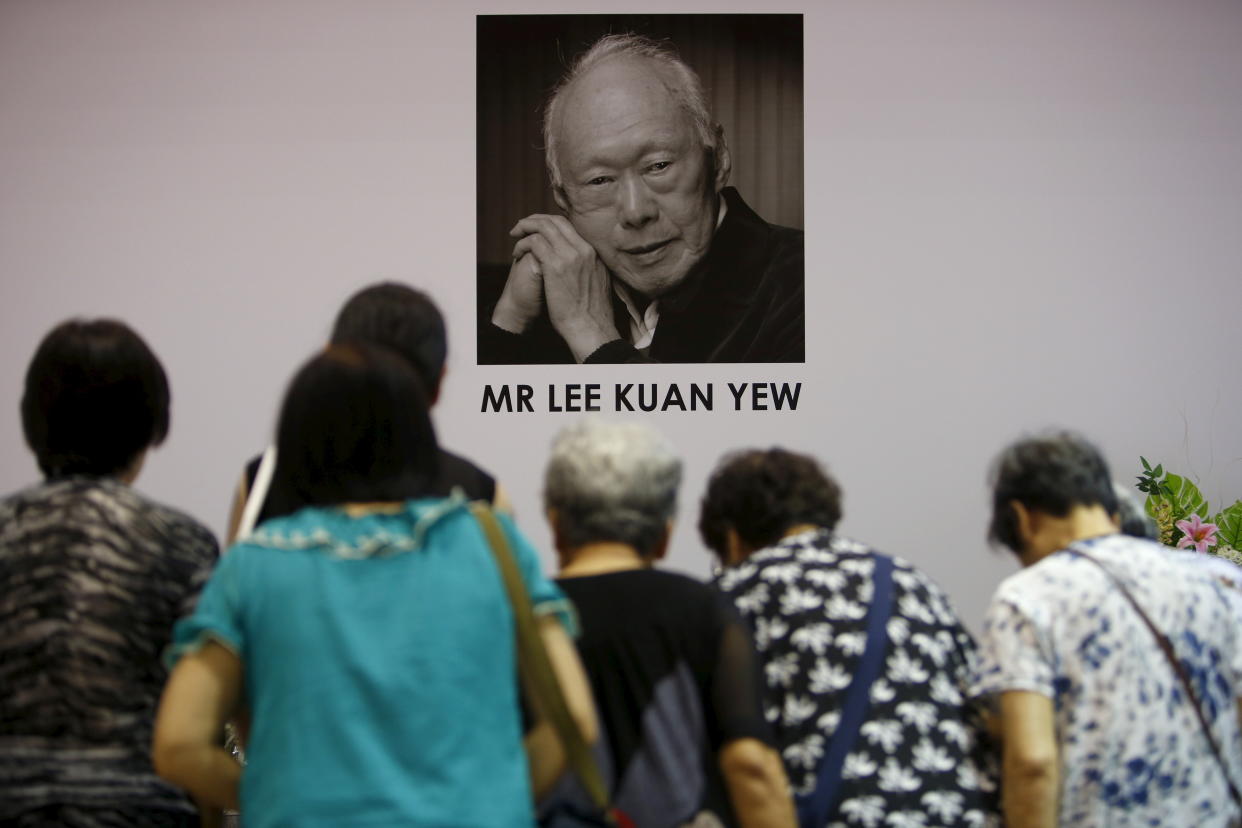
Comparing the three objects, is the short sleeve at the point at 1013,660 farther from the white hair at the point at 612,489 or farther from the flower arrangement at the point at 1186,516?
the flower arrangement at the point at 1186,516

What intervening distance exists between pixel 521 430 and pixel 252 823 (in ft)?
12.0

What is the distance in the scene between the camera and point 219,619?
1.86m

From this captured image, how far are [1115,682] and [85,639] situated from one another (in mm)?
1644

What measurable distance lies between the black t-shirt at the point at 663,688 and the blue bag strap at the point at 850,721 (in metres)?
0.18

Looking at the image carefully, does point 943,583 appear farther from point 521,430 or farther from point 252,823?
point 252,823

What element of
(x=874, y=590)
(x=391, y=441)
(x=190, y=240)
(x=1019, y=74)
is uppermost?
(x=1019, y=74)

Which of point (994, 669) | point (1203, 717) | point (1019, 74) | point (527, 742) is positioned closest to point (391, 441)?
point (527, 742)

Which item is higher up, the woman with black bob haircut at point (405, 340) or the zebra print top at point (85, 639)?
the woman with black bob haircut at point (405, 340)

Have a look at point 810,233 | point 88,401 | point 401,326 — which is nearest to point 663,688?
point 401,326

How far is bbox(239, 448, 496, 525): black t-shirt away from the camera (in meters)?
2.31

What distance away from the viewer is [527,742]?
6.61ft

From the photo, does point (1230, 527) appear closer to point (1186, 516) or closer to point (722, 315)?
point (1186, 516)

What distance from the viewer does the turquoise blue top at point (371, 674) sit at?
182 centimetres

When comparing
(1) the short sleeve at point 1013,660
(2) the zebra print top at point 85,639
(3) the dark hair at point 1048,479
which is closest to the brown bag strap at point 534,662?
(2) the zebra print top at point 85,639
